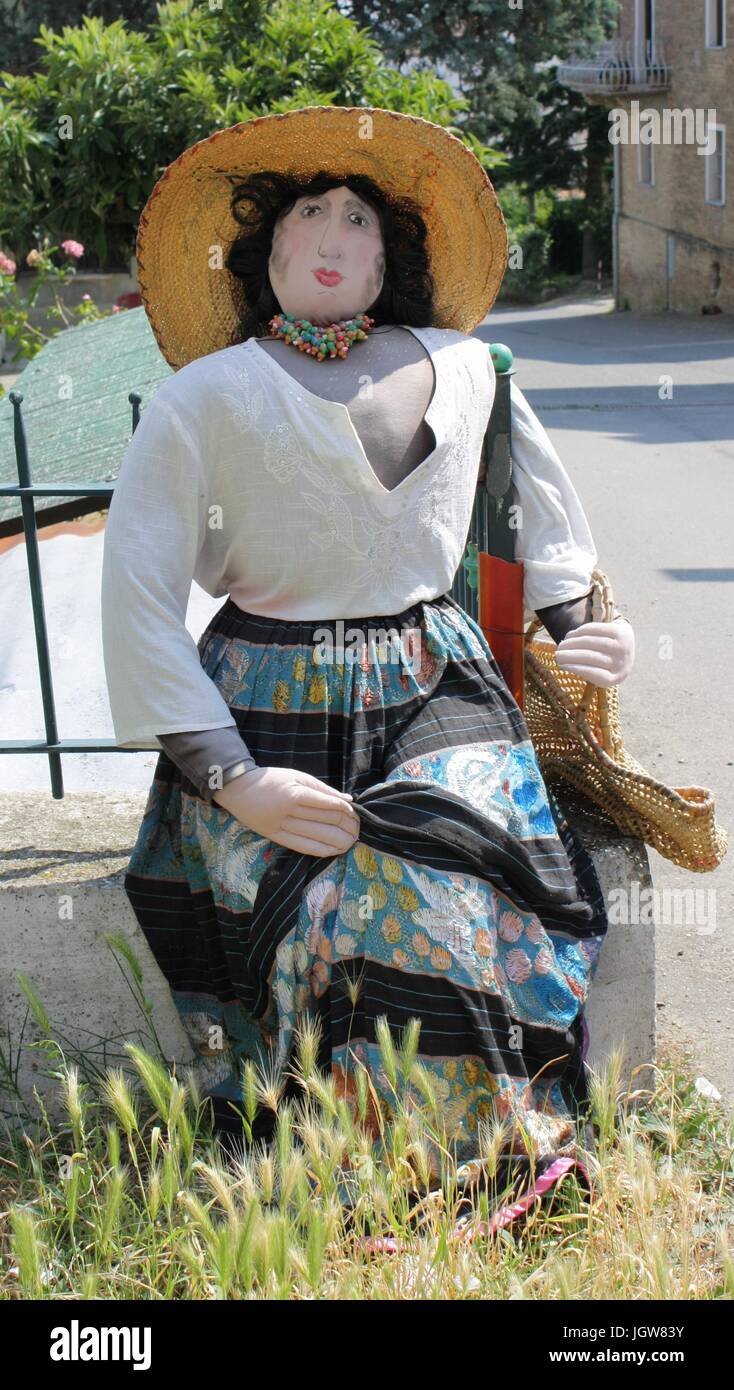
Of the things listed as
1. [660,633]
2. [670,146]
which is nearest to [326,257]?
[660,633]

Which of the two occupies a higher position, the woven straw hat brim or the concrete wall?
the concrete wall

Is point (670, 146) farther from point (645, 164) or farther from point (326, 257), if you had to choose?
point (326, 257)

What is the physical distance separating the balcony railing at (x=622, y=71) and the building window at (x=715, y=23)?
209 centimetres

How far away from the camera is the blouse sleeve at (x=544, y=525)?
2691mm

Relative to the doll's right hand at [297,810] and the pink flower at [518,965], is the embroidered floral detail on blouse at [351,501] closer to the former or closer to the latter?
the doll's right hand at [297,810]

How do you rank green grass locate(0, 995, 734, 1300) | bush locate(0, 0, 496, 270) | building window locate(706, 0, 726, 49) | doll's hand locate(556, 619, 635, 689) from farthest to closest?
building window locate(706, 0, 726, 49) < bush locate(0, 0, 496, 270) < doll's hand locate(556, 619, 635, 689) < green grass locate(0, 995, 734, 1300)

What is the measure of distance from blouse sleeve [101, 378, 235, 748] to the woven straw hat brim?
1.14ft

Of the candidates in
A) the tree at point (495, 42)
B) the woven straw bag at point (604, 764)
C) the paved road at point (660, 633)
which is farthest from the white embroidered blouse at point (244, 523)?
the tree at point (495, 42)

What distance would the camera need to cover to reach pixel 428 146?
2.52 m

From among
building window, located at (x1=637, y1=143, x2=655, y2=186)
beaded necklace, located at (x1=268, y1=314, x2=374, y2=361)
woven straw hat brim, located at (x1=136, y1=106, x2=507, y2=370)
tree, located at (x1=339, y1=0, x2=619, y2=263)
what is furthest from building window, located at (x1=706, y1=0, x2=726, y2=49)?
beaded necklace, located at (x1=268, y1=314, x2=374, y2=361)

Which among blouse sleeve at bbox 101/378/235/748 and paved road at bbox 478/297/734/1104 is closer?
blouse sleeve at bbox 101/378/235/748

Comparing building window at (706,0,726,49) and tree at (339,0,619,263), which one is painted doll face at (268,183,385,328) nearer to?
tree at (339,0,619,263)

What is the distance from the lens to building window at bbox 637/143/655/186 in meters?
27.3
